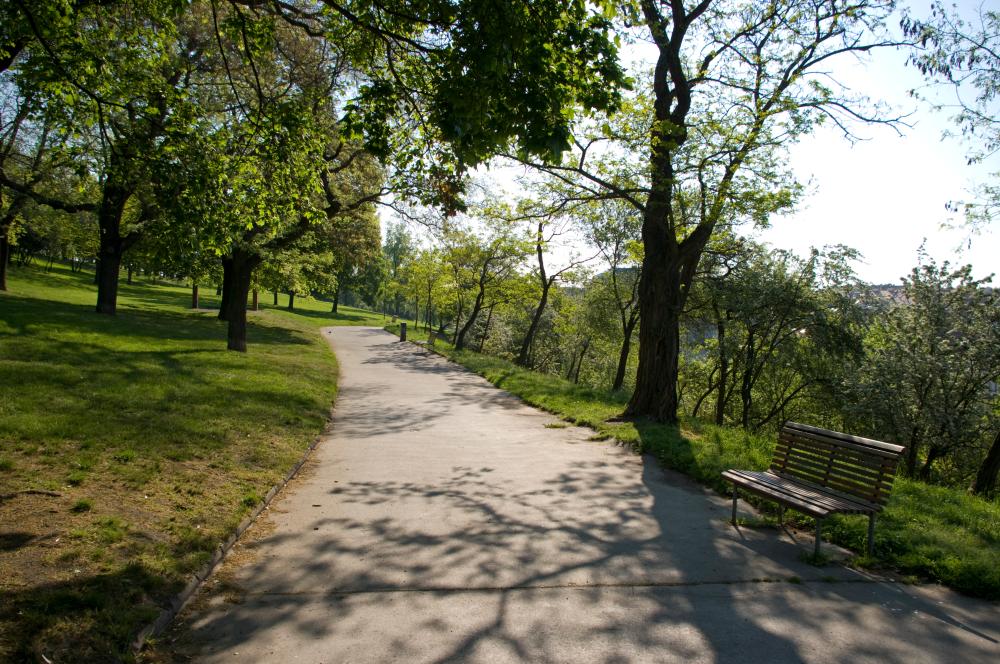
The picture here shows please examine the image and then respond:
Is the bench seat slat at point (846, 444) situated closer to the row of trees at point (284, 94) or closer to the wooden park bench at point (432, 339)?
the row of trees at point (284, 94)

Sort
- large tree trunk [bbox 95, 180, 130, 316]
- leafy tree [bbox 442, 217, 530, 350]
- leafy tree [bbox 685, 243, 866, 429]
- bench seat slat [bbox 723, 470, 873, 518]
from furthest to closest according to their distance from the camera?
leafy tree [bbox 442, 217, 530, 350]
large tree trunk [bbox 95, 180, 130, 316]
leafy tree [bbox 685, 243, 866, 429]
bench seat slat [bbox 723, 470, 873, 518]

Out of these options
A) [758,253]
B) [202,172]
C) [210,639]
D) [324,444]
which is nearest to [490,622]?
[210,639]

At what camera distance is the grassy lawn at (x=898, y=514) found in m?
4.57

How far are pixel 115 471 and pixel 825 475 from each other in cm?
678

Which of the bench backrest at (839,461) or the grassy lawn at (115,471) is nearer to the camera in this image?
the grassy lawn at (115,471)

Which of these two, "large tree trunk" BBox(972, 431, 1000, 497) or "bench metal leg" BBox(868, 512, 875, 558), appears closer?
"bench metal leg" BBox(868, 512, 875, 558)

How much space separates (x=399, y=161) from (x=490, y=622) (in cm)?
606

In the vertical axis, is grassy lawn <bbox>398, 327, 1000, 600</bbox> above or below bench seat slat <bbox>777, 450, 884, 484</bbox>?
below

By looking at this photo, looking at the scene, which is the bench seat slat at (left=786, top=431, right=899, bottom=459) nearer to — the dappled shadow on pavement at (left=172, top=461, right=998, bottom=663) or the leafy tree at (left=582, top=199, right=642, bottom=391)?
the dappled shadow on pavement at (left=172, top=461, right=998, bottom=663)

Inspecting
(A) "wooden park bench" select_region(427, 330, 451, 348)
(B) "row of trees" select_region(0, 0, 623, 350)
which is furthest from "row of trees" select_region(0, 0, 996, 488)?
(A) "wooden park bench" select_region(427, 330, 451, 348)

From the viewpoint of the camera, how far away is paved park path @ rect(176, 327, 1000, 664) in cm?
334

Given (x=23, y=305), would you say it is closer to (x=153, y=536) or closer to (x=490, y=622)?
(x=153, y=536)

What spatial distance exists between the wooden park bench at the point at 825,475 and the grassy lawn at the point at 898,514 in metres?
0.35

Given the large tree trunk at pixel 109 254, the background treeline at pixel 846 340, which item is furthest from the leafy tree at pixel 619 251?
the large tree trunk at pixel 109 254
